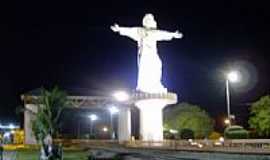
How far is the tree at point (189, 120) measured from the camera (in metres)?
80.2

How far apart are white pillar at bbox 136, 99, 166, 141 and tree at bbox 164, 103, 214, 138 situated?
19.1 m

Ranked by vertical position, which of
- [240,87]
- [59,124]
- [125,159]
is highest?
[240,87]

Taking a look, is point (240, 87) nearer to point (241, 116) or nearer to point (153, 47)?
point (241, 116)

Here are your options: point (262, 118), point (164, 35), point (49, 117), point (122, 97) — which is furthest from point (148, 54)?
point (49, 117)

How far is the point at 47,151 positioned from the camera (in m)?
31.2

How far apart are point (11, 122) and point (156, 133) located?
148ft

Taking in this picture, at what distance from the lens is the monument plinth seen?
193ft

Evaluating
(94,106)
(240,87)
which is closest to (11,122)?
(94,106)

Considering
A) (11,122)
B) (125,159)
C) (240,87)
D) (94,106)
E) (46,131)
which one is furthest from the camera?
(11,122)

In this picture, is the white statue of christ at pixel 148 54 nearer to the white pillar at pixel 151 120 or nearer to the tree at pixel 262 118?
the white pillar at pixel 151 120

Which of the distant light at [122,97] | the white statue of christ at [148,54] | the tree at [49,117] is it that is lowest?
the tree at [49,117]

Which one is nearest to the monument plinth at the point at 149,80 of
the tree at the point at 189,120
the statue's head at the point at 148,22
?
Answer: the statue's head at the point at 148,22

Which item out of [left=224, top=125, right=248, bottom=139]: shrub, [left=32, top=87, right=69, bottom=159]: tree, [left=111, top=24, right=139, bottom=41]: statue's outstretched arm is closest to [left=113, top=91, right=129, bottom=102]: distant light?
[left=111, top=24, right=139, bottom=41]: statue's outstretched arm

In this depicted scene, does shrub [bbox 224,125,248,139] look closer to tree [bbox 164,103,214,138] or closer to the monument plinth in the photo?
the monument plinth
